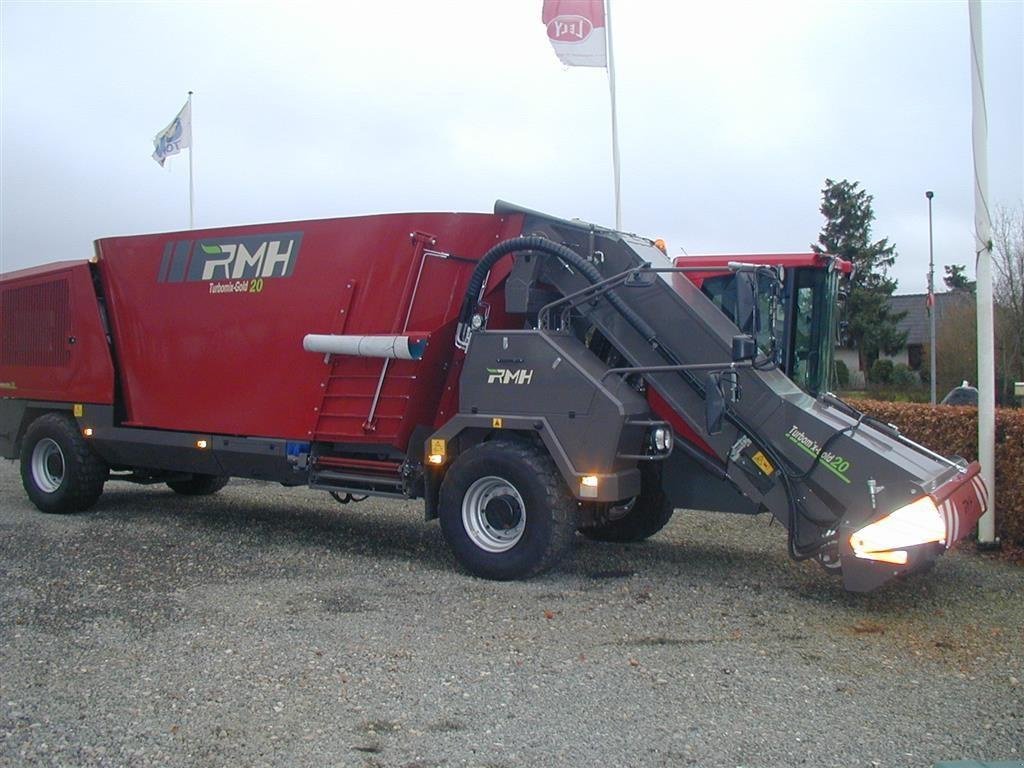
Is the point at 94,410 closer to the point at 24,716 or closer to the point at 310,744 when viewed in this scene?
the point at 24,716

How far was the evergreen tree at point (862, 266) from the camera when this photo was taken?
124 feet

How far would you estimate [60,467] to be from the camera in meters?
10.8

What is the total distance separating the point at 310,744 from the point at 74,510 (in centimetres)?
738

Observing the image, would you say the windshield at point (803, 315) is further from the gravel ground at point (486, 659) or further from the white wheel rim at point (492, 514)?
the white wheel rim at point (492, 514)

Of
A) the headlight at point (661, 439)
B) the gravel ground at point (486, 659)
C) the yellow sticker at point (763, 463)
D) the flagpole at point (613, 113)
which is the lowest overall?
the gravel ground at point (486, 659)

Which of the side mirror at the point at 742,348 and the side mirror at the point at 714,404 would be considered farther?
the side mirror at the point at 714,404

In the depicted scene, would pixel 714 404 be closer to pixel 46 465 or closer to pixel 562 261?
pixel 562 261

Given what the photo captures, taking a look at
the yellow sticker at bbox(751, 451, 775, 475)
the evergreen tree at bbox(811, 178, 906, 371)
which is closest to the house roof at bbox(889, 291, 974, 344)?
the evergreen tree at bbox(811, 178, 906, 371)

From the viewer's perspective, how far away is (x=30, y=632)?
238 inches

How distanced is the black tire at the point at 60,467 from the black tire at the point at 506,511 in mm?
4748

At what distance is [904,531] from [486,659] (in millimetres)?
2852

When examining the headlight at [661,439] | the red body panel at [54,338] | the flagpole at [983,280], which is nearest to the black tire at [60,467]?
the red body panel at [54,338]

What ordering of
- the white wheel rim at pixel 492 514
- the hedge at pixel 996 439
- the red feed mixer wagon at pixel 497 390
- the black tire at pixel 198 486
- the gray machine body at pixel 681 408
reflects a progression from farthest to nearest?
1. the black tire at pixel 198 486
2. the hedge at pixel 996 439
3. the white wheel rim at pixel 492 514
4. the red feed mixer wagon at pixel 497 390
5. the gray machine body at pixel 681 408

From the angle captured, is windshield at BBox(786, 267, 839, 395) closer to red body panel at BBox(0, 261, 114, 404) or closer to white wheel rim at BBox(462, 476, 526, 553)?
white wheel rim at BBox(462, 476, 526, 553)
